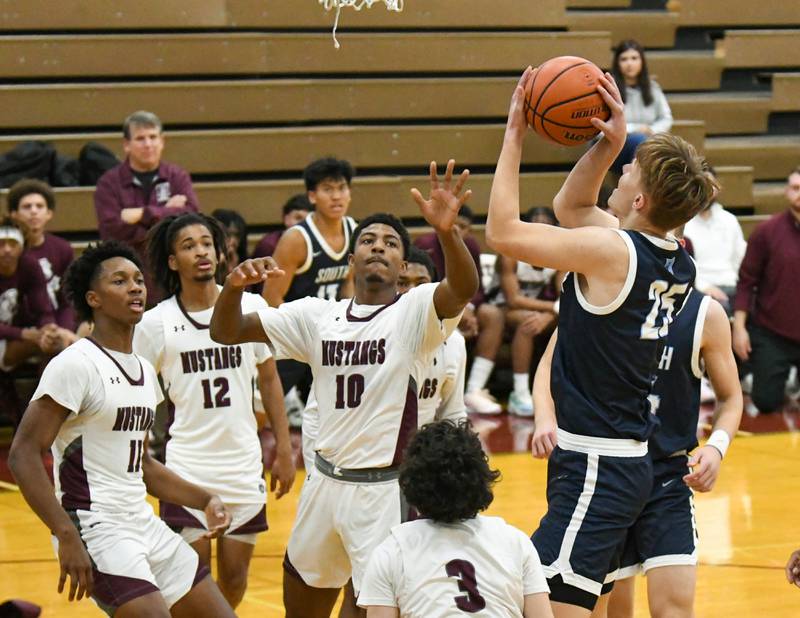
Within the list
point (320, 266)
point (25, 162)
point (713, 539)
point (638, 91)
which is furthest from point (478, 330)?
point (713, 539)

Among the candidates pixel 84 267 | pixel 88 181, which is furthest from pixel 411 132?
pixel 84 267

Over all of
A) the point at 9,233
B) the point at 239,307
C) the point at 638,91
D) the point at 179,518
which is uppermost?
the point at 638,91

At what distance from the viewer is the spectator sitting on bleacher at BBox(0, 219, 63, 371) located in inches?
363

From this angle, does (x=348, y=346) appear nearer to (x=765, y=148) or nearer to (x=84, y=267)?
(x=84, y=267)

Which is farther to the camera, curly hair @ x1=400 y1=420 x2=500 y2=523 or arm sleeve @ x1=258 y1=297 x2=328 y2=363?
arm sleeve @ x1=258 y1=297 x2=328 y2=363

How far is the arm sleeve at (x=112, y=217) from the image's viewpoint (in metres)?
9.06

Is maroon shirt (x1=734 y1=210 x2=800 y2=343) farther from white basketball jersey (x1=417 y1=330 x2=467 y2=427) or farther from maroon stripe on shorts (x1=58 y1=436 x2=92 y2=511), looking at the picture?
maroon stripe on shorts (x1=58 y1=436 x2=92 y2=511)

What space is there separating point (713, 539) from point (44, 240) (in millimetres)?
4950

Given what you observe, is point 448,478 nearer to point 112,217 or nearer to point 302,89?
point 112,217

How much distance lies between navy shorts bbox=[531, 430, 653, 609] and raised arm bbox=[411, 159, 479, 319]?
609 mm

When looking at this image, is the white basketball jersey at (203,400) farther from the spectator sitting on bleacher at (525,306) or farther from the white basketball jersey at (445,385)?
the spectator sitting on bleacher at (525,306)

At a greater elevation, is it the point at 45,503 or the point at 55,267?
the point at 45,503

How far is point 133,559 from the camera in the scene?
14.9 ft

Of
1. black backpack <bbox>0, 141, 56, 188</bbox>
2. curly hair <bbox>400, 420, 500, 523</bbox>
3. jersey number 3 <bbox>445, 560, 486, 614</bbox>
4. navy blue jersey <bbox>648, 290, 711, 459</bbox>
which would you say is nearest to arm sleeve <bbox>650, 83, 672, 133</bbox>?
black backpack <bbox>0, 141, 56, 188</bbox>
